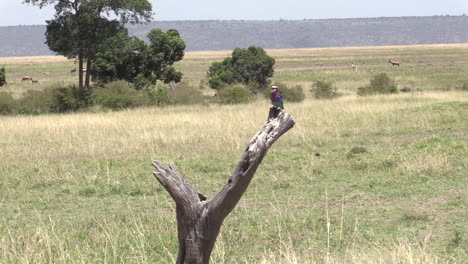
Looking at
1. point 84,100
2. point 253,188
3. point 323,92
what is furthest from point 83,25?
point 253,188

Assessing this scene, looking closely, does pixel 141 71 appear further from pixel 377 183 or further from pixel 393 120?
pixel 377 183

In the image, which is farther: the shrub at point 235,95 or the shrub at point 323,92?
the shrub at point 323,92

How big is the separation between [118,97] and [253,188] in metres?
17.9

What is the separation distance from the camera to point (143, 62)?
3309cm

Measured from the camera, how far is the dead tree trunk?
391cm

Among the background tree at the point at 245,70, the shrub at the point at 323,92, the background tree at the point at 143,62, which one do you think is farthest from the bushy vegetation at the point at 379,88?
the background tree at the point at 143,62

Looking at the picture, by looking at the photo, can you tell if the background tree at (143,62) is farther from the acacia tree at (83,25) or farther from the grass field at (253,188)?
the grass field at (253,188)

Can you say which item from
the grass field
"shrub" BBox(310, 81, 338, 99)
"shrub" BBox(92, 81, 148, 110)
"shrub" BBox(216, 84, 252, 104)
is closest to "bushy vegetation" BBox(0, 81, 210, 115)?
"shrub" BBox(92, 81, 148, 110)

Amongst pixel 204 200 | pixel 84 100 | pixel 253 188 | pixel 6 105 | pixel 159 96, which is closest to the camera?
pixel 204 200

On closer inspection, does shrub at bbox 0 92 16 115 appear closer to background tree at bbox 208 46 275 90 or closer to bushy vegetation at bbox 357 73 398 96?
background tree at bbox 208 46 275 90

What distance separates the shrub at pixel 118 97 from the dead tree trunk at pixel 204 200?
2408 cm

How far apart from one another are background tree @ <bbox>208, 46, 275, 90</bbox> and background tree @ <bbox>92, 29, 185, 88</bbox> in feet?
9.00

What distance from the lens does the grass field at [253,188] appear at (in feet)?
22.9

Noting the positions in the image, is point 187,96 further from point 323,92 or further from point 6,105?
point 6,105
